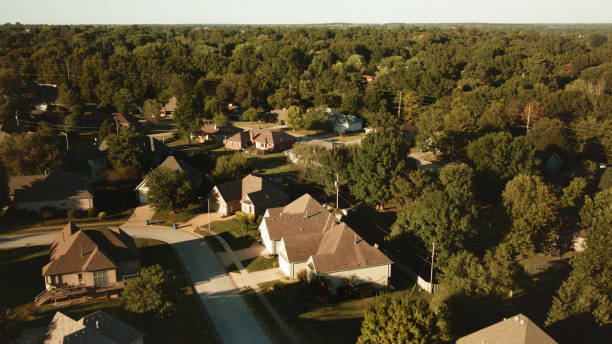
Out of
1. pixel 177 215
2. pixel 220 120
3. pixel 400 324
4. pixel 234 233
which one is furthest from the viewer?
pixel 220 120

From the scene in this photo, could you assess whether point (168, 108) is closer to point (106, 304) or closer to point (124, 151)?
point (124, 151)

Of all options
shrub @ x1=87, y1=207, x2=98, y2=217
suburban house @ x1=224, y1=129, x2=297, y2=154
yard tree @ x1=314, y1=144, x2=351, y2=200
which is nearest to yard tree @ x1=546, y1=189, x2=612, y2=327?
yard tree @ x1=314, y1=144, x2=351, y2=200

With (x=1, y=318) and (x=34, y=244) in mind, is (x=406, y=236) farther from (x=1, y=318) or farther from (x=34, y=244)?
(x=34, y=244)

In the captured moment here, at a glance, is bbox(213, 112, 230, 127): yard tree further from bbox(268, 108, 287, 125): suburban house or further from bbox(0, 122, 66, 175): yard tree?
bbox(0, 122, 66, 175): yard tree

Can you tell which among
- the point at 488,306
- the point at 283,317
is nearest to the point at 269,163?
the point at 283,317

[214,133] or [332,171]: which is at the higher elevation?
[332,171]

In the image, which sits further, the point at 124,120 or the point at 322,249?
the point at 124,120

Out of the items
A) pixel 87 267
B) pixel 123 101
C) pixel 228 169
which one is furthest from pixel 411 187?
pixel 123 101
